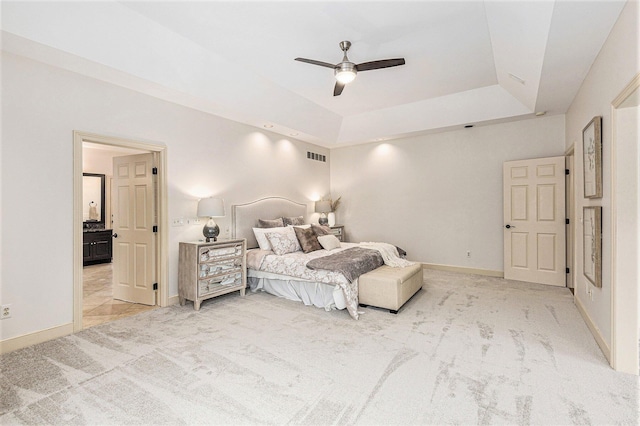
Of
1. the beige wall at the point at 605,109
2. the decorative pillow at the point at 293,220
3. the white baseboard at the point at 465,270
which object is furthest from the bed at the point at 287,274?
the beige wall at the point at 605,109

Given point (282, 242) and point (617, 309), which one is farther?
point (282, 242)

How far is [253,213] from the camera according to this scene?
17.8 ft

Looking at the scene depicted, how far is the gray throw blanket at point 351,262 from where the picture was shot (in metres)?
3.86

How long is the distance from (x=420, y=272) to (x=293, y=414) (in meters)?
3.12

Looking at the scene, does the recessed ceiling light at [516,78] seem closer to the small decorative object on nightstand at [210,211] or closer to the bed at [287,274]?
the bed at [287,274]

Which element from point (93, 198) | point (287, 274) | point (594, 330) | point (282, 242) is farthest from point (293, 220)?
point (93, 198)

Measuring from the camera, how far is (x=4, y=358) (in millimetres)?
2701

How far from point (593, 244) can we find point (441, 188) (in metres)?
3.23

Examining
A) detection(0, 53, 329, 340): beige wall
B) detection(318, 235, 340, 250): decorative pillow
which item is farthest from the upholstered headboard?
detection(318, 235, 340, 250): decorative pillow

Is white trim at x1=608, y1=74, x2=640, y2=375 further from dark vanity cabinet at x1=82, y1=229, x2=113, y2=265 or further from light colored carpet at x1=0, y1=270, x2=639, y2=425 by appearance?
dark vanity cabinet at x1=82, y1=229, x2=113, y2=265

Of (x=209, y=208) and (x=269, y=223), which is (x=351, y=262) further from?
(x=209, y=208)

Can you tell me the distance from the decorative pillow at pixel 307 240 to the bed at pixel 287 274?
3.7 inches

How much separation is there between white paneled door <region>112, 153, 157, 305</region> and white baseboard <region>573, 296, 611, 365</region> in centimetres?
494

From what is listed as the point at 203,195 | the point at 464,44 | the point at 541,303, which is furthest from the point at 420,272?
the point at 203,195
